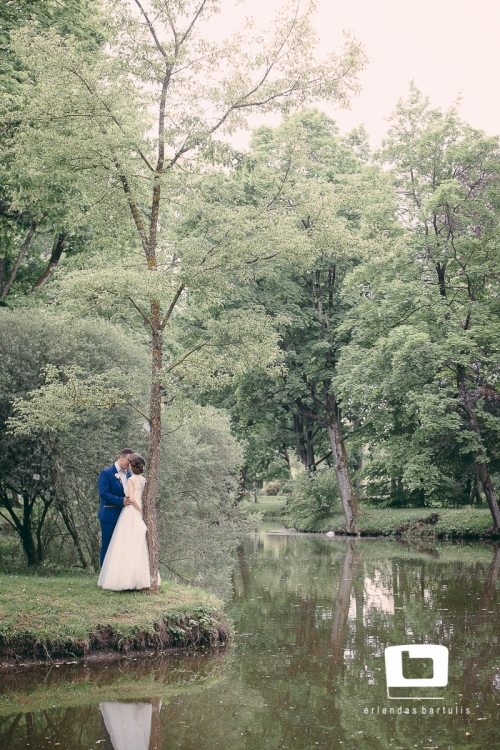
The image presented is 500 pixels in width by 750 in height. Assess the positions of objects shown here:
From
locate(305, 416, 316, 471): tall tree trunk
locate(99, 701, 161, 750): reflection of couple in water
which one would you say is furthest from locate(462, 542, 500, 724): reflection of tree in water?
locate(305, 416, 316, 471): tall tree trunk

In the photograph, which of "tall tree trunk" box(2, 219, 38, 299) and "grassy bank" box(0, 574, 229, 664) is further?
"tall tree trunk" box(2, 219, 38, 299)

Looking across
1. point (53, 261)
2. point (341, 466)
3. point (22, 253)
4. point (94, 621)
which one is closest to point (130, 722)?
point (94, 621)

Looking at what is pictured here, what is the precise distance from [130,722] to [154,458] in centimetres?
524

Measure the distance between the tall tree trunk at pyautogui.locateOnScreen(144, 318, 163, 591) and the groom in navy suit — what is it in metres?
0.61

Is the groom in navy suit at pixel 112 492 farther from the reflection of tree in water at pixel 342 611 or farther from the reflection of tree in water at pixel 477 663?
the reflection of tree in water at pixel 477 663

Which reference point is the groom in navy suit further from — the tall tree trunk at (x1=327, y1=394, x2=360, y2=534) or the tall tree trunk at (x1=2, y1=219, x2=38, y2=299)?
the tall tree trunk at (x1=327, y1=394, x2=360, y2=534)

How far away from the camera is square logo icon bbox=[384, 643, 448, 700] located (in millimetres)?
8391

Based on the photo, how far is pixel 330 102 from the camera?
12758 mm

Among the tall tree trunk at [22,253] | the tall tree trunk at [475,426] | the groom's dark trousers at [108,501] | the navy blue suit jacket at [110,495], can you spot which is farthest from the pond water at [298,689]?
the tall tree trunk at [475,426]

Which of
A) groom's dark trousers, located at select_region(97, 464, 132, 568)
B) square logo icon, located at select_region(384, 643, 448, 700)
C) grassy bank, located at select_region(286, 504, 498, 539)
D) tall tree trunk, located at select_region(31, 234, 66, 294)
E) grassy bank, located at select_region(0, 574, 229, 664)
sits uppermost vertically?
tall tree trunk, located at select_region(31, 234, 66, 294)

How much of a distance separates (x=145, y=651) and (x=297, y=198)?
25.0 feet

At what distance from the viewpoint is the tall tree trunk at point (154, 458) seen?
11.9 metres

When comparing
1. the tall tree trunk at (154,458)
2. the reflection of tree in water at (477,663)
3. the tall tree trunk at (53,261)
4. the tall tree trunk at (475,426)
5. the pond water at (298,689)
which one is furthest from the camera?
the tall tree trunk at (475,426)

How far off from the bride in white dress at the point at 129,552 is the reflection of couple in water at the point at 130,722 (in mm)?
3472
